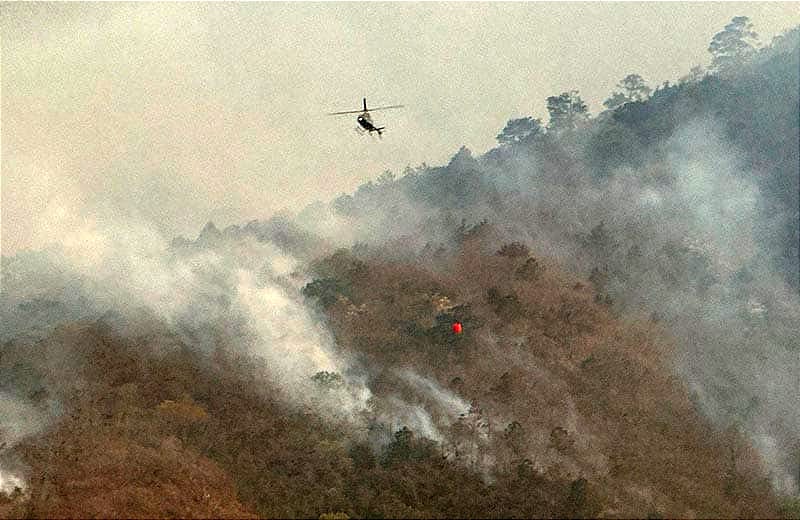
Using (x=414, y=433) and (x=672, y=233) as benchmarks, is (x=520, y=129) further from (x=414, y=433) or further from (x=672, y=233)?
(x=414, y=433)

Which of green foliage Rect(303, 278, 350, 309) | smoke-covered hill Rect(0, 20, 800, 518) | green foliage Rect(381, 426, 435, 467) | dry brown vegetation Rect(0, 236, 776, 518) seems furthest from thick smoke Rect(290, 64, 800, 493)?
green foliage Rect(381, 426, 435, 467)

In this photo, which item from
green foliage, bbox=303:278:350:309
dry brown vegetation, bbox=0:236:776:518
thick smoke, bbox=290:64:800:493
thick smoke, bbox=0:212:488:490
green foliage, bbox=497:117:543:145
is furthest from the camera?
green foliage, bbox=497:117:543:145

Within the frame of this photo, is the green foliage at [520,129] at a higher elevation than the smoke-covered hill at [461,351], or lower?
higher

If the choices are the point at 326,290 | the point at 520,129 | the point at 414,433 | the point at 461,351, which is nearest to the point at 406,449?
the point at 414,433

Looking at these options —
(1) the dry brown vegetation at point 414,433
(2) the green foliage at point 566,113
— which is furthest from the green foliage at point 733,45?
(1) the dry brown vegetation at point 414,433

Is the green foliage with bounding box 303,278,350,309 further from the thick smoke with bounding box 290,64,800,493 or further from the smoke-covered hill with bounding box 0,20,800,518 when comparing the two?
the thick smoke with bounding box 290,64,800,493

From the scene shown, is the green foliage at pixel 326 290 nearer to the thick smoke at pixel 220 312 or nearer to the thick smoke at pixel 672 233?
the thick smoke at pixel 220 312
